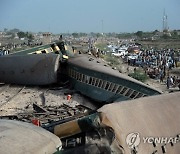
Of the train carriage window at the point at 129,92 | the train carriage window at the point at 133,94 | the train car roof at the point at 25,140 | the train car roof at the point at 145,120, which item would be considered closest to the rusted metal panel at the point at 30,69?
the train carriage window at the point at 129,92

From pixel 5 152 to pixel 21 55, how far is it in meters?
17.4

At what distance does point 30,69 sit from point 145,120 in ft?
51.6

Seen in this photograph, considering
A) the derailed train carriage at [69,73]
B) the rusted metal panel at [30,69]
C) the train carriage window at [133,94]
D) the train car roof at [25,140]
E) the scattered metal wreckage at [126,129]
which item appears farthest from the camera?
the rusted metal panel at [30,69]

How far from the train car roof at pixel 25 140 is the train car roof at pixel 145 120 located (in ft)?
2.70

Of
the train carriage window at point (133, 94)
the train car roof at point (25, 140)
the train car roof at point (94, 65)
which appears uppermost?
the train car roof at point (25, 140)

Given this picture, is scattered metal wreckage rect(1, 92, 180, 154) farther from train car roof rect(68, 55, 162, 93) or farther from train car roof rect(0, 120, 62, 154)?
train car roof rect(68, 55, 162, 93)

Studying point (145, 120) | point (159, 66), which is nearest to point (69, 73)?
point (145, 120)

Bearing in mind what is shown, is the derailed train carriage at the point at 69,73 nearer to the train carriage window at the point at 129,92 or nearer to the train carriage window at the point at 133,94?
the train carriage window at the point at 129,92

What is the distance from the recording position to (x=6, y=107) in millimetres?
14844

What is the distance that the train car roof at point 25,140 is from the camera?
461cm

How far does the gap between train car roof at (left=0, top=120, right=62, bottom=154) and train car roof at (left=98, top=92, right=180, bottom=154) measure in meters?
0.82

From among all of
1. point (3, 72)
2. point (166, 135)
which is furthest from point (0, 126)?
point (3, 72)

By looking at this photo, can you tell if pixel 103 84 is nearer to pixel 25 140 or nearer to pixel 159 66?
pixel 25 140

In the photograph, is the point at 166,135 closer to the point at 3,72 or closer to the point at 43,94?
the point at 43,94
